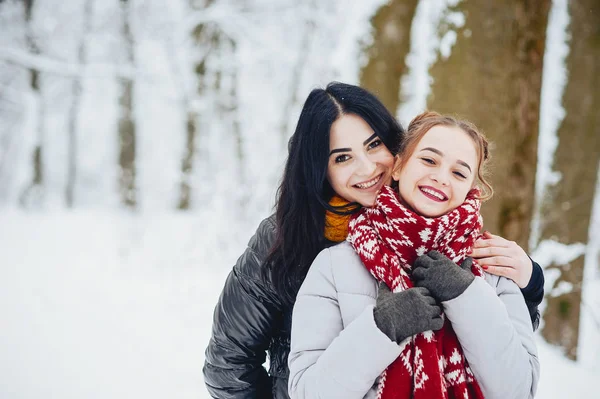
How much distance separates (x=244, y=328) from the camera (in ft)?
6.70

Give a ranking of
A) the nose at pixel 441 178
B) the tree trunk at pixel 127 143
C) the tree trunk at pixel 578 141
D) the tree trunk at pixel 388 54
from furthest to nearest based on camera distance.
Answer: the tree trunk at pixel 127 143
the tree trunk at pixel 578 141
the tree trunk at pixel 388 54
the nose at pixel 441 178

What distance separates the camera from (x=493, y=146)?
2.72 meters

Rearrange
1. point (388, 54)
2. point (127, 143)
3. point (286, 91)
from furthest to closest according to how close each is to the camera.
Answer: point (127, 143)
point (286, 91)
point (388, 54)

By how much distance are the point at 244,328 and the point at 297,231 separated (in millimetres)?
494

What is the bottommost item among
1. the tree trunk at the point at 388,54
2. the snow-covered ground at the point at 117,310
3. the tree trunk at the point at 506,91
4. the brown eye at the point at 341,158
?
the snow-covered ground at the point at 117,310

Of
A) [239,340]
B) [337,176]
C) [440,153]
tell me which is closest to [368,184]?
[337,176]

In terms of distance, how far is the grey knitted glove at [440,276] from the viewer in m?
1.42

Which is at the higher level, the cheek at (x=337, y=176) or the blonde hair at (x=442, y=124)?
the blonde hair at (x=442, y=124)

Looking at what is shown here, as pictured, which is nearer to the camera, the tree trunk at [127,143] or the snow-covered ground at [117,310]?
the snow-covered ground at [117,310]

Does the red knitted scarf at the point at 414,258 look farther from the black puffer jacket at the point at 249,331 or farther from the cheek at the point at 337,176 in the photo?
the black puffer jacket at the point at 249,331

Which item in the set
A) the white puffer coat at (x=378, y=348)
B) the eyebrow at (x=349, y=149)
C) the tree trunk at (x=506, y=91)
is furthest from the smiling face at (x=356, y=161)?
the tree trunk at (x=506, y=91)

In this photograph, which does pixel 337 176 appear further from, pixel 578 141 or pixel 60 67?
pixel 60 67

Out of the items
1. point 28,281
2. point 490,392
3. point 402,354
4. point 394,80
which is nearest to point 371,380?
point 402,354

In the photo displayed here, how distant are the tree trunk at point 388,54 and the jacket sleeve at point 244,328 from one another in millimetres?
2369
